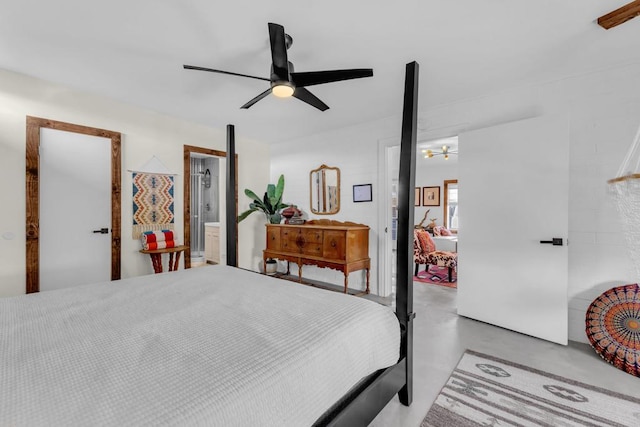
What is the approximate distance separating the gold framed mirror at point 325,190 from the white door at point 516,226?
180cm

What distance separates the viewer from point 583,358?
2.31m

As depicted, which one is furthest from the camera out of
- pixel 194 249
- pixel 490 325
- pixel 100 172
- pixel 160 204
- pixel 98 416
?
pixel 194 249

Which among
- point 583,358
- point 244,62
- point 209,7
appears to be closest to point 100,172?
point 244,62

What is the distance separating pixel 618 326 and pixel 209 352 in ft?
9.85

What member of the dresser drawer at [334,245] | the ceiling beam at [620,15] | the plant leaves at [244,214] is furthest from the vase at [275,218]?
the ceiling beam at [620,15]

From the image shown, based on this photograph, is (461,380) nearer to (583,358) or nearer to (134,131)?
(583,358)

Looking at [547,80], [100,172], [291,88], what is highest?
[547,80]

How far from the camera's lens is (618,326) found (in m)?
Result: 2.23

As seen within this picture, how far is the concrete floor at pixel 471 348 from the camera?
176 cm

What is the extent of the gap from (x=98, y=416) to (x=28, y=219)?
3131mm

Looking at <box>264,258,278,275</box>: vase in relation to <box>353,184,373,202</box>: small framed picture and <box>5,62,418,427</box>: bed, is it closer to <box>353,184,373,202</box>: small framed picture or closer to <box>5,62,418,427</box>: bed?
<box>353,184,373,202</box>: small framed picture

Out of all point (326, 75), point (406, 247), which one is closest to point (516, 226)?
point (406, 247)

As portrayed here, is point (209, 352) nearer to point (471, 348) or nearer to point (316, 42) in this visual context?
point (316, 42)

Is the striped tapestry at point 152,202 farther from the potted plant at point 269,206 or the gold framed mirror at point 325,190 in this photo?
the gold framed mirror at point 325,190
